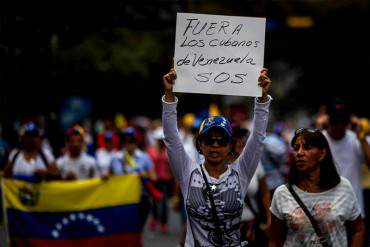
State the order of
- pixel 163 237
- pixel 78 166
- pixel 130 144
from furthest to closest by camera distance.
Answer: pixel 163 237 < pixel 130 144 < pixel 78 166

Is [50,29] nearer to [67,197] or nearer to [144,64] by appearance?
[67,197]

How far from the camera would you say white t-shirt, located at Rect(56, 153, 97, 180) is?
11.5 meters

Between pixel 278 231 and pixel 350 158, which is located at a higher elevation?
pixel 350 158

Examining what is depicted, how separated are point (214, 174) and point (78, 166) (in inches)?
238

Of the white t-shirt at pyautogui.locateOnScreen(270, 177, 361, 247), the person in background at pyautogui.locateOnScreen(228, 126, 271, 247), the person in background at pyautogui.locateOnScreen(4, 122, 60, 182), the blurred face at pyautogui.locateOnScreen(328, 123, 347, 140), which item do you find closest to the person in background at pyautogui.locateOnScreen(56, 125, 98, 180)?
the person in background at pyautogui.locateOnScreen(4, 122, 60, 182)

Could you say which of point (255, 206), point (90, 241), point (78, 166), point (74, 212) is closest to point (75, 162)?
point (78, 166)

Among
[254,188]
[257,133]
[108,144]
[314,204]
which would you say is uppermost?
[257,133]

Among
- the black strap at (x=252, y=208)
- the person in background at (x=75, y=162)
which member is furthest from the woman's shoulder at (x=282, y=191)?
the person in background at (x=75, y=162)

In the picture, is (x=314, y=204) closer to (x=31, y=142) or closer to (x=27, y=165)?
(x=31, y=142)

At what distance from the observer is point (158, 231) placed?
15.8 meters

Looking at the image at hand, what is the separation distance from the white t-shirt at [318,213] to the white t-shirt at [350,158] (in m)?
2.94

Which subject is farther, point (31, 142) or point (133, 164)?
point (133, 164)

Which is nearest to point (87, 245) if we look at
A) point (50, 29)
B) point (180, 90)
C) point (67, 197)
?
point (67, 197)

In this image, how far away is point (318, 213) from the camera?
571 cm
